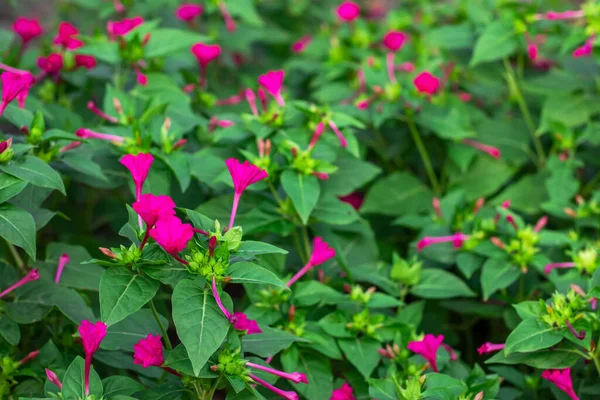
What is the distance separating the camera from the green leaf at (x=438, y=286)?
220cm

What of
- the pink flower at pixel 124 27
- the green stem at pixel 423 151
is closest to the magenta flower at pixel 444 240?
the green stem at pixel 423 151

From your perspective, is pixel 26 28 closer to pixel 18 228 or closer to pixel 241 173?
pixel 18 228

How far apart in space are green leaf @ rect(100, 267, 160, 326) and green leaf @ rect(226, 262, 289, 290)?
163mm

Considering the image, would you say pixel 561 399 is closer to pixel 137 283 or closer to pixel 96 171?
pixel 137 283

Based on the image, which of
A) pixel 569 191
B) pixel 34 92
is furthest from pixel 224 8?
pixel 569 191

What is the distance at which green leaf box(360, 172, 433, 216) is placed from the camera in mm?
2760

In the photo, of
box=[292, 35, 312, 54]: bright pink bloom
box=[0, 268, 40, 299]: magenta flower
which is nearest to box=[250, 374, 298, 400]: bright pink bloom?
box=[0, 268, 40, 299]: magenta flower

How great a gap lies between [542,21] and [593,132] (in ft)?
1.66

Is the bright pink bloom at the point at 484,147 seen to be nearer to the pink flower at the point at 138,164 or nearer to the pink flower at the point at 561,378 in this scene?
the pink flower at the point at 561,378

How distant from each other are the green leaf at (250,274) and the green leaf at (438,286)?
83cm

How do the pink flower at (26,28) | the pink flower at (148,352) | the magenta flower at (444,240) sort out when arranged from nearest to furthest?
the pink flower at (148,352)
the magenta flower at (444,240)
the pink flower at (26,28)

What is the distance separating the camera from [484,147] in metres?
2.76

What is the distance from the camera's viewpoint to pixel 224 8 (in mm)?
3107

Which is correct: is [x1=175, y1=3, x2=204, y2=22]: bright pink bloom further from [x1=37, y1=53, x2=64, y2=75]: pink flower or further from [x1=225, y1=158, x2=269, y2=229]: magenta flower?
[x1=225, y1=158, x2=269, y2=229]: magenta flower
